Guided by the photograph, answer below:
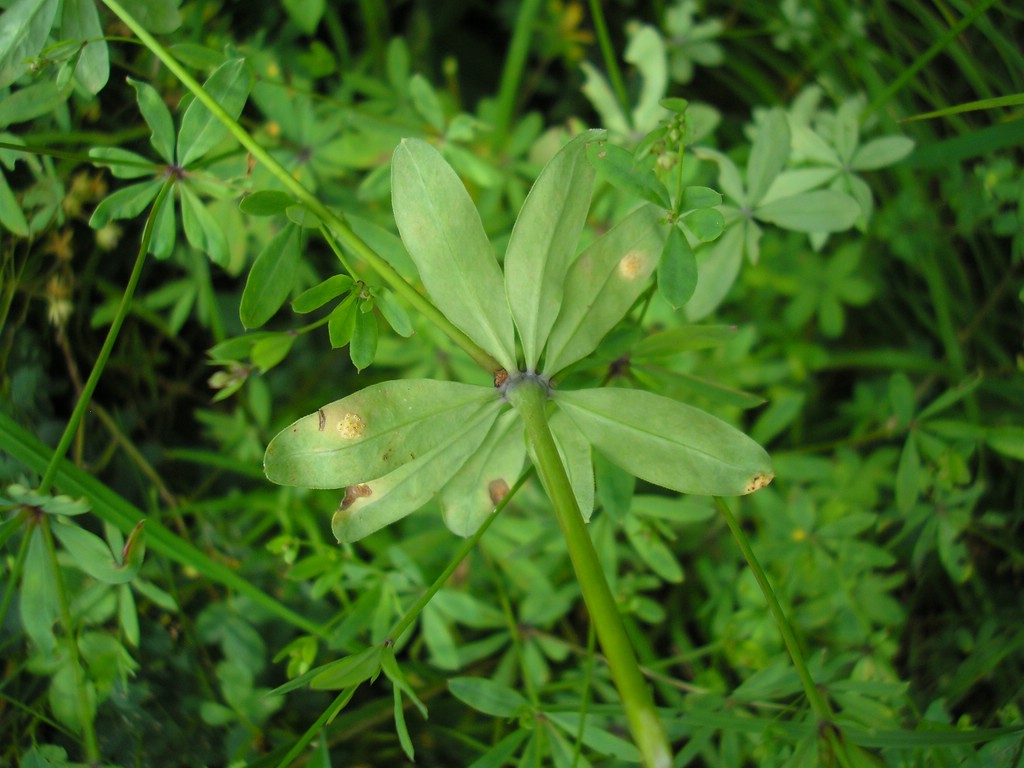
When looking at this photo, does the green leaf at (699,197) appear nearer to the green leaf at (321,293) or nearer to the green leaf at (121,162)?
the green leaf at (321,293)

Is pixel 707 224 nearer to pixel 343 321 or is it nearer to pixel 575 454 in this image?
pixel 575 454

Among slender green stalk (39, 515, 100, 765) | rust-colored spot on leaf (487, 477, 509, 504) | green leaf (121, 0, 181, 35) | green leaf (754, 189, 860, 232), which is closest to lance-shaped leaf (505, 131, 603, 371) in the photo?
rust-colored spot on leaf (487, 477, 509, 504)

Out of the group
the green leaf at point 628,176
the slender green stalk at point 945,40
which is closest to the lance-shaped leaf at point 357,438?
the green leaf at point 628,176

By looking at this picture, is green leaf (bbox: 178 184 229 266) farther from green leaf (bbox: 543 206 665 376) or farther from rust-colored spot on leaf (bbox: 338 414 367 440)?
green leaf (bbox: 543 206 665 376)

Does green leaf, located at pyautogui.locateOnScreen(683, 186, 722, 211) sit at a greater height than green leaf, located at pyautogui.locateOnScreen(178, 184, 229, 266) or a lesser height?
greater

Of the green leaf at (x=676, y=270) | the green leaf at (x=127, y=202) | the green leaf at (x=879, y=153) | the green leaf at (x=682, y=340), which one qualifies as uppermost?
the green leaf at (x=879, y=153)

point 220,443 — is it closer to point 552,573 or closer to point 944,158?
point 552,573
